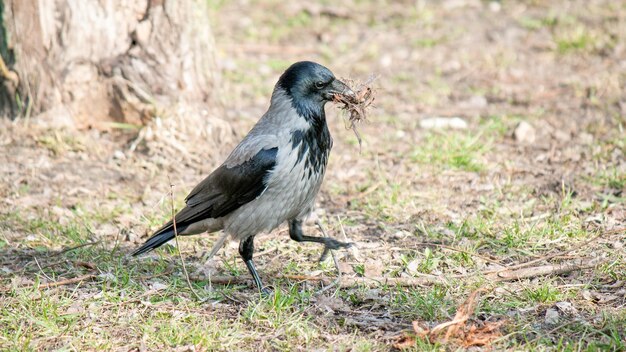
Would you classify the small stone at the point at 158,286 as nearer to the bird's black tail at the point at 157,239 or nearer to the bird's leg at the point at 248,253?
the bird's black tail at the point at 157,239

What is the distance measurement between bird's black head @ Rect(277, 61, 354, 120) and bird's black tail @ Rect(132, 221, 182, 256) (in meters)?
1.09

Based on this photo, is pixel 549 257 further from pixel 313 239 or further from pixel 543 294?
pixel 313 239

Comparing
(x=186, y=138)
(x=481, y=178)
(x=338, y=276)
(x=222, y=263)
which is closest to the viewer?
(x=338, y=276)

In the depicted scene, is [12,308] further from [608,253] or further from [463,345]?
[608,253]

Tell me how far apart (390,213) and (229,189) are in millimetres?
1472

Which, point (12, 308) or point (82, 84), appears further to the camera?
point (82, 84)

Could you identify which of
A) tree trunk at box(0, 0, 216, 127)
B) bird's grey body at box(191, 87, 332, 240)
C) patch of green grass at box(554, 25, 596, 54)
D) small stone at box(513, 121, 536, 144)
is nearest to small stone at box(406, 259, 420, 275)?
bird's grey body at box(191, 87, 332, 240)

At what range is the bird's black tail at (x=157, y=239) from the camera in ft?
16.4

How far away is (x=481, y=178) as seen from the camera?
6555 millimetres

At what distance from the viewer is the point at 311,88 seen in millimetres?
4914

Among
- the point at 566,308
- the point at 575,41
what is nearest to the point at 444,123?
the point at 575,41

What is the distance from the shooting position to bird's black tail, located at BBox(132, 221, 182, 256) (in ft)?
16.4

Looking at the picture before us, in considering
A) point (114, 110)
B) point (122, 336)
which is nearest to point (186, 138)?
point (114, 110)

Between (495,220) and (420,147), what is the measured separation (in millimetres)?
1551
